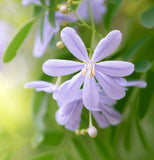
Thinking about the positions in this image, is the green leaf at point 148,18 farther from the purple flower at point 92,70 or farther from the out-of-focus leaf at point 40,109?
the out-of-focus leaf at point 40,109

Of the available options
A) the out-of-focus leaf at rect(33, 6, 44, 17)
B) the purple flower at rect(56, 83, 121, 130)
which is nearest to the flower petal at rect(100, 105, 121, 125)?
the purple flower at rect(56, 83, 121, 130)

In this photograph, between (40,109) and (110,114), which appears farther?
(40,109)

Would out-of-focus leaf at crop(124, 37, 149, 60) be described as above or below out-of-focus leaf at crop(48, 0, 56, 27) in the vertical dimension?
below

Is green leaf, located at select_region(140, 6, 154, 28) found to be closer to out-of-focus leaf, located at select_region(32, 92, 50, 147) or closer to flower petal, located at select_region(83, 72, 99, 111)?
flower petal, located at select_region(83, 72, 99, 111)

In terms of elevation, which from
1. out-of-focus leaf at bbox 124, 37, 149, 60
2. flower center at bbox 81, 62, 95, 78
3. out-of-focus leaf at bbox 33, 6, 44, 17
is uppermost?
out-of-focus leaf at bbox 33, 6, 44, 17

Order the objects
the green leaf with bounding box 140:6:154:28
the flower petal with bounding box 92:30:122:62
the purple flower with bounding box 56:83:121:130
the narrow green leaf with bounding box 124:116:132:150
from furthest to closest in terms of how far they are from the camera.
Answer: the narrow green leaf with bounding box 124:116:132:150 < the green leaf with bounding box 140:6:154:28 < the purple flower with bounding box 56:83:121:130 < the flower petal with bounding box 92:30:122:62

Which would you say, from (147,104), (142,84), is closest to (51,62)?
(142,84)

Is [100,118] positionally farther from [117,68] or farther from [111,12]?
[111,12]

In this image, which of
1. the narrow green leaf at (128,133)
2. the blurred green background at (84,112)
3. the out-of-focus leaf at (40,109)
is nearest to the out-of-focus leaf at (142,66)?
the blurred green background at (84,112)

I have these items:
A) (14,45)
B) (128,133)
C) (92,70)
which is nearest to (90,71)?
(92,70)
